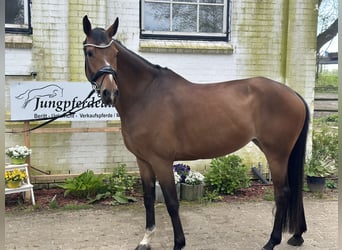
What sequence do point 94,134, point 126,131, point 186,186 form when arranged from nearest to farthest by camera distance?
point 126,131 → point 186,186 → point 94,134

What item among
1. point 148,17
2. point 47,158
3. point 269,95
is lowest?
point 47,158

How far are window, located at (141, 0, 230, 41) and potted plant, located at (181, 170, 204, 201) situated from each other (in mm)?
2065

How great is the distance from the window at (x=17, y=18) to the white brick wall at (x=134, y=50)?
122 millimetres

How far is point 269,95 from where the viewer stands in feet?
A: 10.5

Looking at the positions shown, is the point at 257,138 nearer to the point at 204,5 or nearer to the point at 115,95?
the point at 115,95

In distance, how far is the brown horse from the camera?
300 cm

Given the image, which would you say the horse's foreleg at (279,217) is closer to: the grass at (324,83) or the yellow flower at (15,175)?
the yellow flower at (15,175)

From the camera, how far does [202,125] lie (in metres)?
3.09

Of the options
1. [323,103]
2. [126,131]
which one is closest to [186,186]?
[126,131]

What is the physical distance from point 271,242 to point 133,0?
3573mm

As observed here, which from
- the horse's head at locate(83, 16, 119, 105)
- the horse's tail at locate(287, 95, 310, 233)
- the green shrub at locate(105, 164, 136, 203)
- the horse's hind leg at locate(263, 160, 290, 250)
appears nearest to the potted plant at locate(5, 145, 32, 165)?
the green shrub at locate(105, 164, 136, 203)

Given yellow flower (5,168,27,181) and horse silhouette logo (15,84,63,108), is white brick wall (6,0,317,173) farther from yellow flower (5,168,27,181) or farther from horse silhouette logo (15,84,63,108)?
yellow flower (5,168,27,181)

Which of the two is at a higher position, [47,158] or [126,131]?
[126,131]

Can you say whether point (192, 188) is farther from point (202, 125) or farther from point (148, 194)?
point (202, 125)
